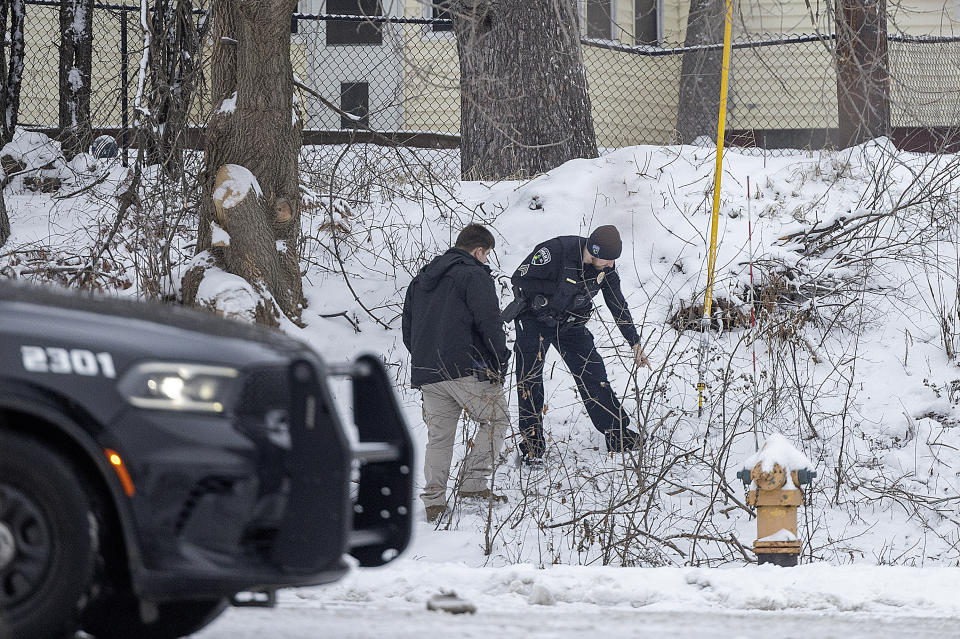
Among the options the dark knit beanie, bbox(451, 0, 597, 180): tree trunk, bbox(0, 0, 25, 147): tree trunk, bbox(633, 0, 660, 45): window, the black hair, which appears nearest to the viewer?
the black hair

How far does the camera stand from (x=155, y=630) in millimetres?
3418

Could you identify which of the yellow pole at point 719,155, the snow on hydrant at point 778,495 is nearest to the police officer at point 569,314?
the yellow pole at point 719,155

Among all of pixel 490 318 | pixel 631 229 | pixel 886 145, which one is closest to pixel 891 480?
pixel 490 318

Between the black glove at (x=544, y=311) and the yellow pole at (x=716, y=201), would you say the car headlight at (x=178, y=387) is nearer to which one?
the black glove at (x=544, y=311)

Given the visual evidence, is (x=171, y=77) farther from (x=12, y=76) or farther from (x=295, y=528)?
(x=295, y=528)

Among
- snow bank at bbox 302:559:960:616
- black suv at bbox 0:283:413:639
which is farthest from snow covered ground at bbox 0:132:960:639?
Answer: black suv at bbox 0:283:413:639

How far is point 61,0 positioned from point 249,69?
17.1 feet

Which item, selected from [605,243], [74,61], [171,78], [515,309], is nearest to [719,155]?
[605,243]

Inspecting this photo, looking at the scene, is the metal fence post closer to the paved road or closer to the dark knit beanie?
the dark knit beanie

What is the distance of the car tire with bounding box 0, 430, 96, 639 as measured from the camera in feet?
9.26

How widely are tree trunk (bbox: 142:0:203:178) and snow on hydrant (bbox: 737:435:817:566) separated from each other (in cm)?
526

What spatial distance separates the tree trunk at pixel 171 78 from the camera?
8836mm

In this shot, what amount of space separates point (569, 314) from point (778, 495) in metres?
2.79

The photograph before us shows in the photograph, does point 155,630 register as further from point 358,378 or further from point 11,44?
point 11,44
